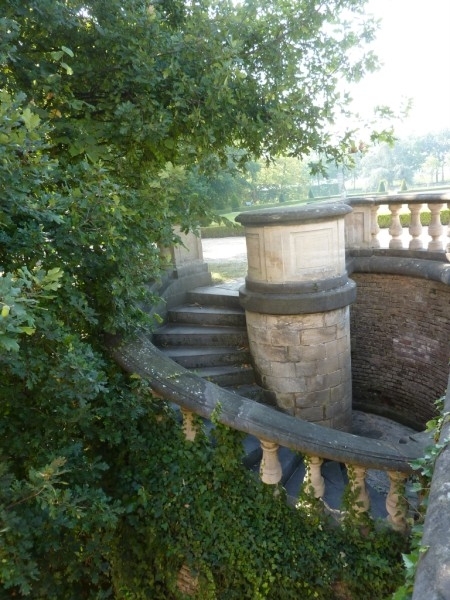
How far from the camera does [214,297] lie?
20.9 ft

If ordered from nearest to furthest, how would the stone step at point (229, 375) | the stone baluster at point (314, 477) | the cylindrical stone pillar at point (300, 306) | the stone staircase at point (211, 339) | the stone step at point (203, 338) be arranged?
the stone baluster at point (314, 477) → the cylindrical stone pillar at point (300, 306) → the stone step at point (229, 375) → the stone staircase at point (211, 339) → the stone step at point (203, 338)

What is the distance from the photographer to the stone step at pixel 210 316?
593cm

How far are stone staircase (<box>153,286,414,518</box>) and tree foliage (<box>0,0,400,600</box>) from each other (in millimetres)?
1127

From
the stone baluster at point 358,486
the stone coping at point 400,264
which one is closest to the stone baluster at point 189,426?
the stone baluster at point 358,486

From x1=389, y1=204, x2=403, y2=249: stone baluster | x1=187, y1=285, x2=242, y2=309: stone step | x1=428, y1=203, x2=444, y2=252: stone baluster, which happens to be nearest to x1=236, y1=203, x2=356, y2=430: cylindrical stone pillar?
x1=187, y1=285, x2=242, y2=309: stone step

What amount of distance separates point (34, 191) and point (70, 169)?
0.38 metres

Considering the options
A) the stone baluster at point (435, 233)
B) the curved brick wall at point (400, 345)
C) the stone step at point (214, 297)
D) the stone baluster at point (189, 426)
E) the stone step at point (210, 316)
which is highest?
the stone baluster at point (435, 233)

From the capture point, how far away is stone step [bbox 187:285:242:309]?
620 centimetres

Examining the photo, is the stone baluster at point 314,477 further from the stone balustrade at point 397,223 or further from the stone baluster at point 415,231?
the stone baluster at point 415,231

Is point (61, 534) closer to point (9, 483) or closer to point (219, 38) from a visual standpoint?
point (9, 483)

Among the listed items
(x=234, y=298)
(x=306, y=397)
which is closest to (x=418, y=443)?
(x=306, y=397)

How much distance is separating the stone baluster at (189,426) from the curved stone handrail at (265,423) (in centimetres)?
12

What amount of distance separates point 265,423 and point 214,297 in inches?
127

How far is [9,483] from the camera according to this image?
269 cm
